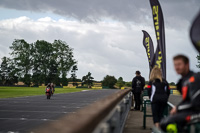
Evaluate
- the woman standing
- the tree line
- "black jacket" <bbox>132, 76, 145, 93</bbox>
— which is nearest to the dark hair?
the woman standing

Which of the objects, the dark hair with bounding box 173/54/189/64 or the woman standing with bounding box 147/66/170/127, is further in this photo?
the woman standing with bounding box 147/66/170/127

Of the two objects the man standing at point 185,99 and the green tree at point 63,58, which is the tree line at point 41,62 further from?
the man standing at point 185,99

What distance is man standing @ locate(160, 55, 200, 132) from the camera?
3.52 m

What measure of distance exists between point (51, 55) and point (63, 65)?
284 inches

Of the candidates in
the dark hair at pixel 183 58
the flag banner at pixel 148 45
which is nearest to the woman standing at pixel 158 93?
the dark hair at pixel 183 58

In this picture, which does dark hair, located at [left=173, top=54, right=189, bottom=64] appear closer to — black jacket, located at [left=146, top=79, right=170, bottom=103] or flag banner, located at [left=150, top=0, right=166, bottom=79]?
black jacket, located at [left=146, top=79, right=170, bottom=103]

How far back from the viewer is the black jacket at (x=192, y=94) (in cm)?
350

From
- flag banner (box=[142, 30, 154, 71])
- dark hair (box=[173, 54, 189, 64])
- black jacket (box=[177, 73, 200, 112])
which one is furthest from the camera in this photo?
flag banner (box=[142, 30, 154, 71])

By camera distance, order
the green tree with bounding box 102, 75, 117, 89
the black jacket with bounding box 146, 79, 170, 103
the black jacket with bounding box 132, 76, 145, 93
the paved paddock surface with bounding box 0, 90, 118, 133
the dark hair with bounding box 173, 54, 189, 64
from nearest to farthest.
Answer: the dark hair with bounding box 173, 54, 189, 64
the black jacket with bounding box 146, 79, 170, 103
the paved paddock surface with bounding box 0, 90, 118, 133
the black jacket with bounding box 132, 76, 145, 93
the green tree with bounding box 102, 75, 117, 89

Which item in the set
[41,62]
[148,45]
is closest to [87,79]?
[41,62]

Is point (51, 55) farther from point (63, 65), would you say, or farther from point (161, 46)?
point (161, 46)

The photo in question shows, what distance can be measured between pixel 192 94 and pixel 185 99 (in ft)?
0.80

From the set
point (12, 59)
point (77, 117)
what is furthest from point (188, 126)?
point (12, 59)

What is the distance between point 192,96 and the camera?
139 inches
